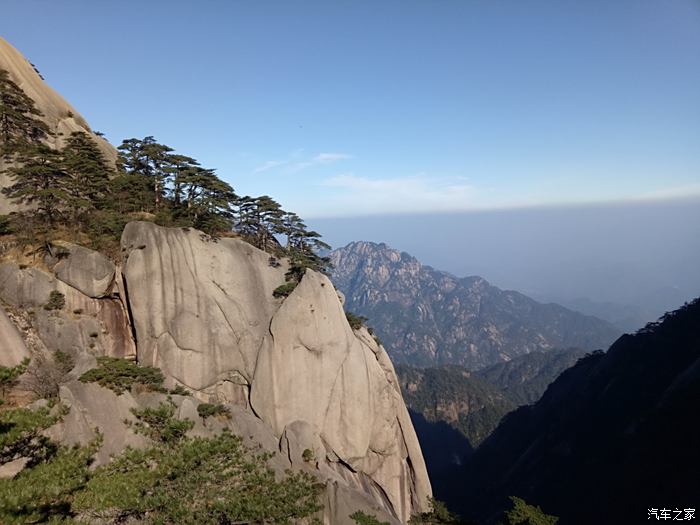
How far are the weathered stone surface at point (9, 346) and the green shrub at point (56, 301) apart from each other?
6.22 metres

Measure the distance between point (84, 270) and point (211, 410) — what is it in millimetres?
16501

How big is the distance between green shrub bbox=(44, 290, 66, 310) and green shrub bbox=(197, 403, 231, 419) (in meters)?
14.6

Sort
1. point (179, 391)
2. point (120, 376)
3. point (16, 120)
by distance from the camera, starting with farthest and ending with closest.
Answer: point (16, 120) < point (179, 391) < point (120, 376)

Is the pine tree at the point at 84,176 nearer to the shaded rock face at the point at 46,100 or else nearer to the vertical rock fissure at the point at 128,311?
the shaded rock face at the point at 46,100

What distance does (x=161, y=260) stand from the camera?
1355 inches

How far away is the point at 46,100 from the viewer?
46688 millimetres

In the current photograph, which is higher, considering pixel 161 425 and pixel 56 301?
pixel 56 301

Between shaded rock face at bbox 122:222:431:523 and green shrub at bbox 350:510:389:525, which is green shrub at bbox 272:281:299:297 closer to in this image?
shaded rock face at bbox 122:222:431:523

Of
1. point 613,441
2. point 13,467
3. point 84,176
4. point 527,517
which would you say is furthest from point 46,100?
point 613,441

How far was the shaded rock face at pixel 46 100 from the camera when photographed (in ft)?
143

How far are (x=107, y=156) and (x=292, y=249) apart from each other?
1000 inches

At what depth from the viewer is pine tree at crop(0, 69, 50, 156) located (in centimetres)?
3731

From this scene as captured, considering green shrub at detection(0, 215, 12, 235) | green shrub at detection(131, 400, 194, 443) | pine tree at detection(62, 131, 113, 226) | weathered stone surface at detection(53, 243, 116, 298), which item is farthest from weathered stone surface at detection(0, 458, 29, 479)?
green shrub at detection(0, 215, 12, 235)

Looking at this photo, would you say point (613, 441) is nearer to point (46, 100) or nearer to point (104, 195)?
point (104, 195)
